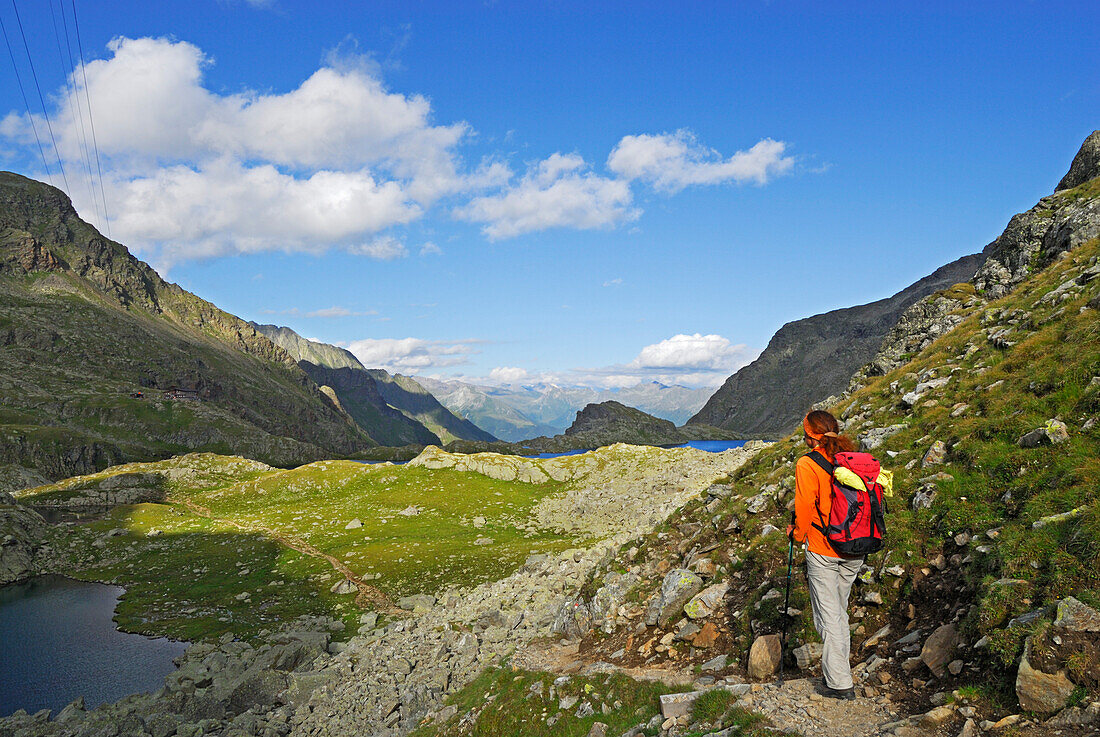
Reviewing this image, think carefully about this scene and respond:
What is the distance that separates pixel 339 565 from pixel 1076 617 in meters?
66.4

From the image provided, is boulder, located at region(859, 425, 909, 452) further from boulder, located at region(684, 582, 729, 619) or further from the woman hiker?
the woman hiker

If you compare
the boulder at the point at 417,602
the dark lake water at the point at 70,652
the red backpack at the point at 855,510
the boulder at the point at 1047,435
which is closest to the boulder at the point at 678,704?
the red backpack at the point at 855,510

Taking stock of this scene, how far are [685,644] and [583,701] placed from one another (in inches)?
146

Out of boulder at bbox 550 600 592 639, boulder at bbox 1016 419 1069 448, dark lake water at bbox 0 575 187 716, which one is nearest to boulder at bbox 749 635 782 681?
boulder at bbox 1016 419 1069 448

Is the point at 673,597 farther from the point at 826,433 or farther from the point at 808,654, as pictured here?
the point at 826,433

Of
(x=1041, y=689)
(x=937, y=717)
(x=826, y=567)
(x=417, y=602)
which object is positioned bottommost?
(x=417, y=602)

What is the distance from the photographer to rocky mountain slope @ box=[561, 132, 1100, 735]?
8.90 m

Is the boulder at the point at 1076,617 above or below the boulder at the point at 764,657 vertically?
above

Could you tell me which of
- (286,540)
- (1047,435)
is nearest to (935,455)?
(1047,435)

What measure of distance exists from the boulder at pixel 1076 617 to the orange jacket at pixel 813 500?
134 inches

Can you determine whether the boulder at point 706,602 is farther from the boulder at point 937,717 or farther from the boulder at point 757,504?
the boulder at point 937,717

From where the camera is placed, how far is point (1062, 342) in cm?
1750

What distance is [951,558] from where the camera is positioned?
12453mm

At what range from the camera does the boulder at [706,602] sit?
17047 mm
